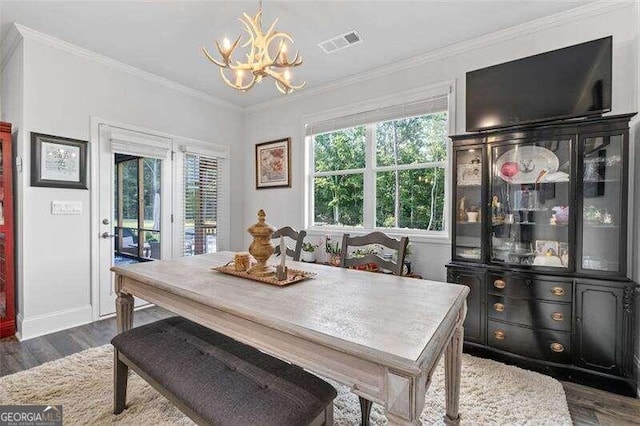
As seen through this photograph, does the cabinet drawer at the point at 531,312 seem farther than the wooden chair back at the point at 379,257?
Yes

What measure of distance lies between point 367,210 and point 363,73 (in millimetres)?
1581

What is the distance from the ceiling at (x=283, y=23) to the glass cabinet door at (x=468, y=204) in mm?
1098

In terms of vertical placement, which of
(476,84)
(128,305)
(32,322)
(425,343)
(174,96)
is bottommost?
(32,322)

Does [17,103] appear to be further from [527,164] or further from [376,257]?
[527,164]

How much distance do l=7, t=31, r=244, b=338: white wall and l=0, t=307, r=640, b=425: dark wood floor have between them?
0.19m

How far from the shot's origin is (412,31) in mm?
2707

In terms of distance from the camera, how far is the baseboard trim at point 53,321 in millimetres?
2762

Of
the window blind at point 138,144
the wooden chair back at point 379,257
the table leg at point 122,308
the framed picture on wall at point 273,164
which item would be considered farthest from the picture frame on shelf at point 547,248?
the window blind at point 138,144

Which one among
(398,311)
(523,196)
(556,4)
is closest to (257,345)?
(398,311)

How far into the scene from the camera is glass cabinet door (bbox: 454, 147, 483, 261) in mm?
2646

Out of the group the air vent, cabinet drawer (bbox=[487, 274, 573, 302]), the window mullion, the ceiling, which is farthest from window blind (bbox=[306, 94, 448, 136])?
cabinet drawer (bbox=[487, 274, 573, 302])

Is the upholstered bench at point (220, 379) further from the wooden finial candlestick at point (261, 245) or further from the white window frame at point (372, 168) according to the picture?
the white window frame at point (372, 168)

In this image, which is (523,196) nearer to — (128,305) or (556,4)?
(556,4)

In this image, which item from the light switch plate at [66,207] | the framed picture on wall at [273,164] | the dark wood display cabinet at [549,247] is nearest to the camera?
the dark wood display cabinet at [549,247]
